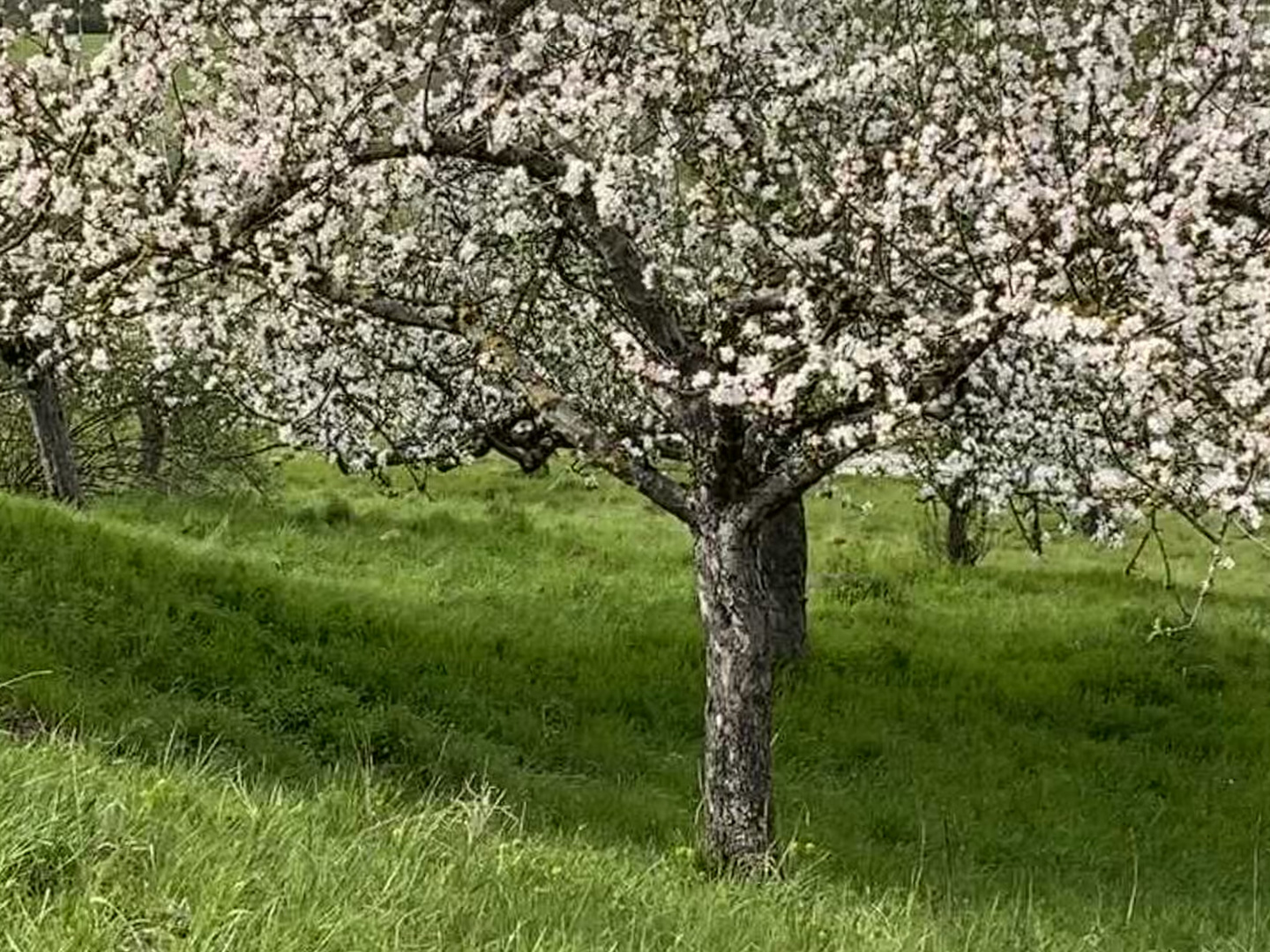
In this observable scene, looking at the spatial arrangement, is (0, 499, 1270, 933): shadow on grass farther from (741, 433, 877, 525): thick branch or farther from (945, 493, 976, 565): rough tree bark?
(945, 493, 976, 565): rough tree bark

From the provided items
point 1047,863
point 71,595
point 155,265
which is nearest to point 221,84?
point 155,265

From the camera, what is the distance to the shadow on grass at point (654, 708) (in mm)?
10484

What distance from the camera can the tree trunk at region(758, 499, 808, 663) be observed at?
15.7 meters

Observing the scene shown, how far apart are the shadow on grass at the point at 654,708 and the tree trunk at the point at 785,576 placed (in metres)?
0.49

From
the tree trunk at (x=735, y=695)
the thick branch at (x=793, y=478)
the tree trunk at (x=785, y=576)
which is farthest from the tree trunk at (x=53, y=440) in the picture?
the thick branch at (x=793, y=478)

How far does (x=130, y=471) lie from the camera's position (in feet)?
81.9

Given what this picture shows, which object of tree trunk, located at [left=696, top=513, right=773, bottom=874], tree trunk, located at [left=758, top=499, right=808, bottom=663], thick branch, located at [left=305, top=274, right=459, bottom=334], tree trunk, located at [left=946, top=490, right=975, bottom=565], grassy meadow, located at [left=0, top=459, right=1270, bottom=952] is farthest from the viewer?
tree trunk, located at [left=946, top=490, right=975, bottom=565]

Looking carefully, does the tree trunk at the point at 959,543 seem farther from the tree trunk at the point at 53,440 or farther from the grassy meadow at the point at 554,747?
the tree trunk at the point at 53,440

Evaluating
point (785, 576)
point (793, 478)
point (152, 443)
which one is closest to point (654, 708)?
point (785, 576)

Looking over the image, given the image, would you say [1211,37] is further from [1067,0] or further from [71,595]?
[71,595]

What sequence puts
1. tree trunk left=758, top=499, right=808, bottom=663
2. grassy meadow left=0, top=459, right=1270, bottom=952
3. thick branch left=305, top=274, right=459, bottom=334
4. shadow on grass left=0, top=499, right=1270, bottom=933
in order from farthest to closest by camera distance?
tree trunk left=758, top=499, right=808, bottom=663 → shadow on grass left=0, top=499, right=1270, bottom=933 → thick branch left=305, top=274, right=459, bottom=334 → grassy meadow left=0, top=459, right=1270, bottom=952

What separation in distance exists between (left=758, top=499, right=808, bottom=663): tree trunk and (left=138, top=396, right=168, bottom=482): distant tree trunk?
525 inches

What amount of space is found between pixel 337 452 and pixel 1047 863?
9414 millimetres

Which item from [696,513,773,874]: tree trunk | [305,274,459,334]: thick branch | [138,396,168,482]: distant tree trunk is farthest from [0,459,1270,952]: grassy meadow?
[305,274,459,334]: thick branch
